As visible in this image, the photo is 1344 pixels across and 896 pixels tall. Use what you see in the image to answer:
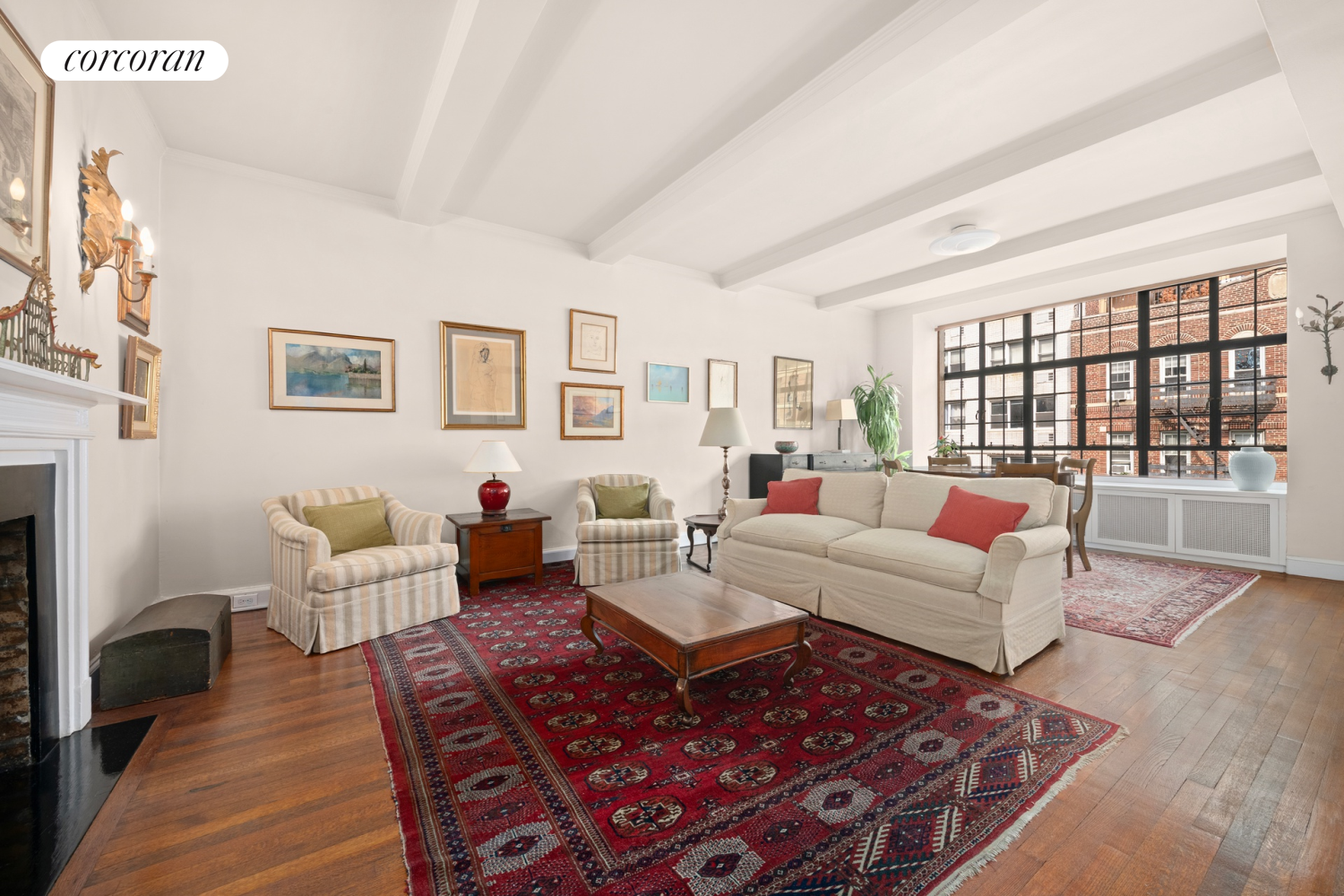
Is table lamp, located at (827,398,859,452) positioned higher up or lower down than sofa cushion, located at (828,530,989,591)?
higher up

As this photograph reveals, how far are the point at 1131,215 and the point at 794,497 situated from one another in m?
3.54

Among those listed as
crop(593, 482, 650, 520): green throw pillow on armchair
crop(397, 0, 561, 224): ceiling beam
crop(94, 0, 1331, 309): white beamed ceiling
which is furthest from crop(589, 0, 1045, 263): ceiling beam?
crop(593, 482, 650, 520): green throw pillow on armchair

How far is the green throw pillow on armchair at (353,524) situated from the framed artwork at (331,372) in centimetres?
85

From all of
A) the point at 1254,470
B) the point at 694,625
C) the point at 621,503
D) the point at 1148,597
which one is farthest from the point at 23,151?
the point at 1254,470

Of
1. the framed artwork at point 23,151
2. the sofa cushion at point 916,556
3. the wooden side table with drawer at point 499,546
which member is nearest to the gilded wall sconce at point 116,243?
the framed artwork at point 23,151

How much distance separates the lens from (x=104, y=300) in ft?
9.02

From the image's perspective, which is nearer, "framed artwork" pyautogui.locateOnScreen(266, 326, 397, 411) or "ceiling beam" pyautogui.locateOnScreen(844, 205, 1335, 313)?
"framed artwork" pyautogui.locateOnScreen(266, 326, 397, 411)

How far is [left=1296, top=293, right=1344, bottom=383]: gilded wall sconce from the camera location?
4.38 meters

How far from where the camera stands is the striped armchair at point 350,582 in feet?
9.85

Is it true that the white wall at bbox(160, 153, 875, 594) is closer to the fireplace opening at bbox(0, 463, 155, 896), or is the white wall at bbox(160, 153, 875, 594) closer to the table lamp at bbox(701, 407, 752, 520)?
the table lamp at bbox(701, 407, 752, 520)

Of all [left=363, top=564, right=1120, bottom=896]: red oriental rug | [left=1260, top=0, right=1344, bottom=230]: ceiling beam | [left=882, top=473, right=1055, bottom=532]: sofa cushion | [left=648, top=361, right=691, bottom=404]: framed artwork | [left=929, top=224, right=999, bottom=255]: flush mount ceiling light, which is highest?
[left=929, top=224, right=999, bottom=255]: flush mount ceiling light

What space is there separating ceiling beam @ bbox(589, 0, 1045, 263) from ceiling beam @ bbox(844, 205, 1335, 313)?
4183 mm

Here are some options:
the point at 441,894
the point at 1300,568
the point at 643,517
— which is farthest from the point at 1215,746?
the point at 1300,568

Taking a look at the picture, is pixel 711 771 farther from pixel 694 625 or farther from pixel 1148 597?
pixel 1148 597
